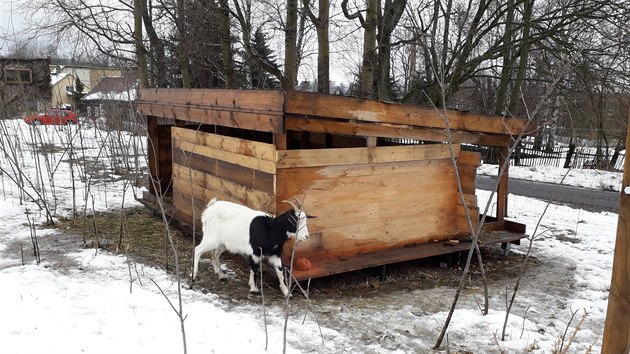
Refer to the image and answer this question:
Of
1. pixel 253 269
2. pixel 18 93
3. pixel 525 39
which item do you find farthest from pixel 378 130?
pixel 18 93

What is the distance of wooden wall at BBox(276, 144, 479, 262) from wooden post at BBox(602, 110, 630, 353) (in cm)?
323

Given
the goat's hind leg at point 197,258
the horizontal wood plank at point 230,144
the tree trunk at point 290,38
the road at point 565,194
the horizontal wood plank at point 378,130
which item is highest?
the tree trunk at point 290,38

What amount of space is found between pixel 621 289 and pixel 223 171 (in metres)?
4.67

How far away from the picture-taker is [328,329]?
4062mm

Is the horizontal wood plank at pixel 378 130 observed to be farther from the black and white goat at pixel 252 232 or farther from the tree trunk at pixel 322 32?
the tree trunk at pixel 322 32

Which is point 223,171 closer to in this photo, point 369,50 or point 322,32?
point 369,50

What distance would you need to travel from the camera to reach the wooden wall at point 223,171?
507 cm

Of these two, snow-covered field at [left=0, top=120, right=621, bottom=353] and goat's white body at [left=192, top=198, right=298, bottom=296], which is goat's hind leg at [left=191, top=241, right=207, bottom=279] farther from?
snow-covered field at [left=0, top=120, right=621, bottom=353]

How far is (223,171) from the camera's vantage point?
19.7 feet

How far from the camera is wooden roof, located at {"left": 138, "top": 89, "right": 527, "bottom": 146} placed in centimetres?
477

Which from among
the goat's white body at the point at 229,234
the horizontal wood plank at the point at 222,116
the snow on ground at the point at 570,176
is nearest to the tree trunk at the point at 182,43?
the horizontal wood plank at the point at 222,116

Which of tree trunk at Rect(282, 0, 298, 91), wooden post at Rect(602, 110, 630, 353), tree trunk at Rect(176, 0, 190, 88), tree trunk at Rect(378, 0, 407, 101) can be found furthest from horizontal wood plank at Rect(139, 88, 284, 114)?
tree trunk at Rect(378, 0, 407, 101)

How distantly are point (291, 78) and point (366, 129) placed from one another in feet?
23.1

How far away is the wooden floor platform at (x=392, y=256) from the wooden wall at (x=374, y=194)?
13 centimetres
